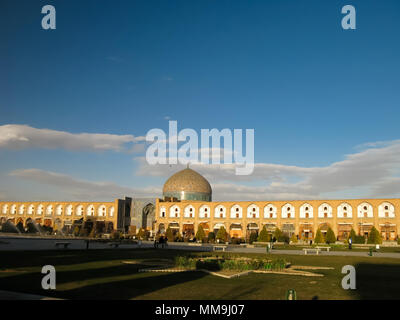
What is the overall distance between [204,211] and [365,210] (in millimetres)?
22292

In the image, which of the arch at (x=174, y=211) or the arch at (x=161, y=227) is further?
the arch at (x=161, y=227)

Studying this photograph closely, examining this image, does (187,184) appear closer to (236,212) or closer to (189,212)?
(189,212)

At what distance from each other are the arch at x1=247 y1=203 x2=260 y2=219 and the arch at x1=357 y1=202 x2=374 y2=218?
13.0m

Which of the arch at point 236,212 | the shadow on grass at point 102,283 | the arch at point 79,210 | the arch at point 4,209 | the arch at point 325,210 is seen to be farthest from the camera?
the arch at point 4,209

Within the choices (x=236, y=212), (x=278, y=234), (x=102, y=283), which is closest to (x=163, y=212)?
(x=236, y=212)

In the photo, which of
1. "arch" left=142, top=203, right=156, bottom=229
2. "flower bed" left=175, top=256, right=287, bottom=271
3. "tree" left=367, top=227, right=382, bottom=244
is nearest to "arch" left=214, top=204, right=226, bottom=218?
"arch" left=142, top=203, right=156, bottom=229

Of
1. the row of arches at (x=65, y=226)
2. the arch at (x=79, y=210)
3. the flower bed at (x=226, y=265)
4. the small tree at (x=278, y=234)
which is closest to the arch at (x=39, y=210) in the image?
the row of arches at (x=65, y=226)

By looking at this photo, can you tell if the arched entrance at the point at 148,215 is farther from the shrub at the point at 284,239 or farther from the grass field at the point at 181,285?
the grass field at the point at 181,285

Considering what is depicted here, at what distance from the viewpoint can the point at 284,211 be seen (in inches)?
2036

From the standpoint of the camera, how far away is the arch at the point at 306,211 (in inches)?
1975

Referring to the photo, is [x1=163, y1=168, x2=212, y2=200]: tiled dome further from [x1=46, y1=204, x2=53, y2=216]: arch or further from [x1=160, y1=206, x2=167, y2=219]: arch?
[x1=46, y1=204, x2=53, y2=216]: arch

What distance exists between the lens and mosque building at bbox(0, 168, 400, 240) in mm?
47062
